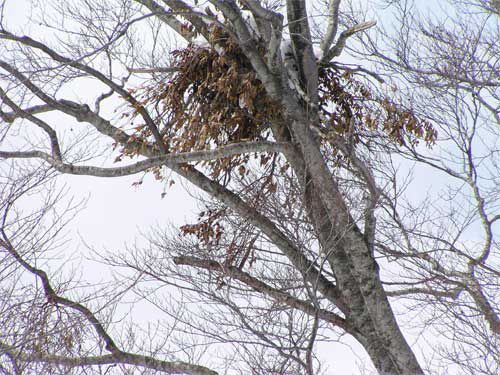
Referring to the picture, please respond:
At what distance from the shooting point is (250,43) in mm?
5062

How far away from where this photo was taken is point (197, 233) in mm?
6141

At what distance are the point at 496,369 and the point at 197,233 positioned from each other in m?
3.57

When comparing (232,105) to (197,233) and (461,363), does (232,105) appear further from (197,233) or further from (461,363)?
(461,363)

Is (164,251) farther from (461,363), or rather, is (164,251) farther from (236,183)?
(461,363)

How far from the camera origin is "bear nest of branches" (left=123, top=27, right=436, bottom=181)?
17.2 ft

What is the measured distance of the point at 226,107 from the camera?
5.31 m

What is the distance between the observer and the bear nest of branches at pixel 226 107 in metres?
5.24

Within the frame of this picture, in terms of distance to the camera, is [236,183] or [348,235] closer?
[348,235]

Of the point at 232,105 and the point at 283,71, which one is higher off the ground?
the point at 283,71

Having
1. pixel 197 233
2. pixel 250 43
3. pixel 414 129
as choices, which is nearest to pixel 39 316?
pixel 197 233

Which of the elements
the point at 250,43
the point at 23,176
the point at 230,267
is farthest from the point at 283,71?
the point at 23,176

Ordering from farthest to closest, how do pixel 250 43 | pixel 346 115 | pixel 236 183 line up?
→ pixel 236 183
pixel 346 115
pixel 250 43

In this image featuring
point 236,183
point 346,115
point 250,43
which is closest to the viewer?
point 250,43

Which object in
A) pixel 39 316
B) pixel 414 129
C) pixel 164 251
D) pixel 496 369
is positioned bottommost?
pixel 39 316
